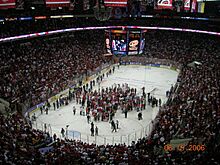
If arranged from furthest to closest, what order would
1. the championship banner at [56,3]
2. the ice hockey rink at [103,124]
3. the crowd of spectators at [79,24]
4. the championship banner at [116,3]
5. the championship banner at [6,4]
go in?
the crowd of spectators at [79,24], the championship banner at [116,3], the championship banner at [56,3], the ice hockey rink at [103,124], the championship banner at [6,4]

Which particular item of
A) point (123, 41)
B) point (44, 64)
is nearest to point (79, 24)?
point (44, 64)

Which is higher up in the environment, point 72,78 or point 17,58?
point 17,58

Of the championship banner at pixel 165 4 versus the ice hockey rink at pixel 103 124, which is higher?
the championship banner at pixel 165 4

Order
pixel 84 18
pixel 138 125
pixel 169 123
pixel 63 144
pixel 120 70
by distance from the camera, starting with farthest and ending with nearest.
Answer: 1. pixel 84 18
2. pixel 120 70
3. pixel 138 125
4. pixel 169 123
5. pixel 63 144

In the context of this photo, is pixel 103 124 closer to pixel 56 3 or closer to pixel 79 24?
pixel 56 3

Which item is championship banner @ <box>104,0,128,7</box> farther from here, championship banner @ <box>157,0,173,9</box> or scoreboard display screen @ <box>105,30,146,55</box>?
scoreboard display screen @ <box>105,30,146,55</box>

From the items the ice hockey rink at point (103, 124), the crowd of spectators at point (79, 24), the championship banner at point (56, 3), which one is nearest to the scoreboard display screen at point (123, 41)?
the ice hockey rink at point (103, 124)

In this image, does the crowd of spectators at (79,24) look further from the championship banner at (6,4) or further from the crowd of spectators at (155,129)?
the championship banner at (6,4)

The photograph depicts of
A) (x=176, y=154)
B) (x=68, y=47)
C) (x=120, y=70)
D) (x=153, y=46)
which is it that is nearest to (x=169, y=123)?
(x=176, y=154)

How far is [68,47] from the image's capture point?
3841 cm

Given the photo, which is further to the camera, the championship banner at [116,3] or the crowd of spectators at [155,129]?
the championship banner at [116,3]

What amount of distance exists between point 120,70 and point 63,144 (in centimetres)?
2437

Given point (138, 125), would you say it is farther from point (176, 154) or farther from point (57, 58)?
point (57, 58)

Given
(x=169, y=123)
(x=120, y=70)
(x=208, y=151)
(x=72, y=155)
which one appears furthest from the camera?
(x=120, y=70)
